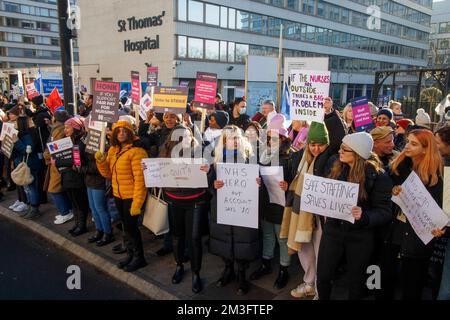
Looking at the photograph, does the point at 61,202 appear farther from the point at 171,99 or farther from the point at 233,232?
the point at 233,232

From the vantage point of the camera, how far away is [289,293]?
4.04 meters

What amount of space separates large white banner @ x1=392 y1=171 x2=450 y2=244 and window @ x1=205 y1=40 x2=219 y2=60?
30.1m

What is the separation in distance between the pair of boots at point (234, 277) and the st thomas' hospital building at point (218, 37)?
21.1 m

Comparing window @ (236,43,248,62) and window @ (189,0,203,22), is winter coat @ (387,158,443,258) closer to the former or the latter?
window @ (189,0,203,22)

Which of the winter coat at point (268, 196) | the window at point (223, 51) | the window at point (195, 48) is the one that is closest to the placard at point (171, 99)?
the winter coat at point (268, 196)

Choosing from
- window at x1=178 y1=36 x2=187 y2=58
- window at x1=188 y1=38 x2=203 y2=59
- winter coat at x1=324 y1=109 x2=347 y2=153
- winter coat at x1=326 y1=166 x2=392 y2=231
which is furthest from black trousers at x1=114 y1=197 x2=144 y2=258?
window at x1=188 y1=38 x2=203 y2=59

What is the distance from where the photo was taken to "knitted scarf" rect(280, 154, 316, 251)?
3605 mm

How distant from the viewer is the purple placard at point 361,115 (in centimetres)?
586

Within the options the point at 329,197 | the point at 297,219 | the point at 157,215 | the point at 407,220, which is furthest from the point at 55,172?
the point at 407,220

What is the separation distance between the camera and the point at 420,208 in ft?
10.3

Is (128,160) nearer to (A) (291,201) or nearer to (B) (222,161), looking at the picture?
(B) (222,161)

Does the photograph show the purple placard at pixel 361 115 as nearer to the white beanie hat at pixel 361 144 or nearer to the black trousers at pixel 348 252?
the white beanie hat at pixel 361 144

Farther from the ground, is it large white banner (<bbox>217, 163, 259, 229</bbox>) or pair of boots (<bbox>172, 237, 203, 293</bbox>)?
large white banner (<bbox>217, 163, 259, 229</bbox>)
